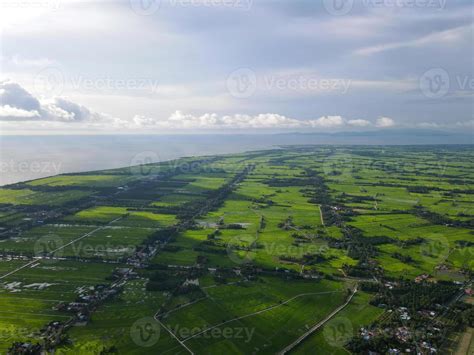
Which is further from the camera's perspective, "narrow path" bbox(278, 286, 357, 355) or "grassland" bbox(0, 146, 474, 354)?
"grassland" bbox(0, 146, 474, 354)

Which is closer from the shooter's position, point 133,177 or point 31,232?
point 31,232

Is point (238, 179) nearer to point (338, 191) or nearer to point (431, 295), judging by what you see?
point (338, 191)

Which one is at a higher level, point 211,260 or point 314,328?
point 211,260

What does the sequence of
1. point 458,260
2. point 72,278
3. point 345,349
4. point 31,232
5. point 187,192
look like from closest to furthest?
point 345,349
point 72,278
point 458,260
point 31,232
point 187,192

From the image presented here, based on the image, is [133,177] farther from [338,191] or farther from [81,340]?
[81,340]

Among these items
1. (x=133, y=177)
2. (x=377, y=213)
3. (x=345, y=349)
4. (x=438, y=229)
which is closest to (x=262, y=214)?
(x=377, y=213)

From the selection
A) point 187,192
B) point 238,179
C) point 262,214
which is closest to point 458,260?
point 262,214

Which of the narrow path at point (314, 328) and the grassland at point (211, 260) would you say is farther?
the grassland at point (211, 260)

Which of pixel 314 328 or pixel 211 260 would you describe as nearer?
pixel 314 328

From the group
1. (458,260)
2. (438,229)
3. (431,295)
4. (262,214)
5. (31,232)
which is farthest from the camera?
(262,214)
